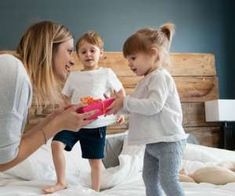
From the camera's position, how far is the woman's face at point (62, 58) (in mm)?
1628

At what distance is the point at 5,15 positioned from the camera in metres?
3.42

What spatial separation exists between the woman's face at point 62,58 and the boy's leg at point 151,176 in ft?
1.75

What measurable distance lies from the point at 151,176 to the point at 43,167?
86 centimetres

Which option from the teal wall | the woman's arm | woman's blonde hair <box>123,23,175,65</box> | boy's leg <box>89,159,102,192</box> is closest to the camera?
the woman's arm

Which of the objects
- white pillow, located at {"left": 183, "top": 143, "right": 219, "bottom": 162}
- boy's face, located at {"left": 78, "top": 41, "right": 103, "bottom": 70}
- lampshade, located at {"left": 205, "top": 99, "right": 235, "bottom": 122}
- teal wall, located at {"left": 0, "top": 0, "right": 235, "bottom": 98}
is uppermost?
teal wall, located at {"left": 0, "top": 0, "right": 235, "bottom": 98}

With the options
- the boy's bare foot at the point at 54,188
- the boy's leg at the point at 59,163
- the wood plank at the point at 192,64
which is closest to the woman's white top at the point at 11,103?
the boy's bare foot at the point at 54,188

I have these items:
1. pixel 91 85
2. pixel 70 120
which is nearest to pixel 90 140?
pixel 91 85

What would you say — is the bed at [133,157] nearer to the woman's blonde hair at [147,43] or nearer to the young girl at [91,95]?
the young girl at [91,95]

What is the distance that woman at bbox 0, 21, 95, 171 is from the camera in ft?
4.21

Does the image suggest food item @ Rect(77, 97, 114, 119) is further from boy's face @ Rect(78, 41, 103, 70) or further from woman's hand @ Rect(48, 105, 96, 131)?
boy's face @ Rect(78, 41, 103, 70)

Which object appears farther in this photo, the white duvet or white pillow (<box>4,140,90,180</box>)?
white pillow (<box>4,140,90,180</box>)

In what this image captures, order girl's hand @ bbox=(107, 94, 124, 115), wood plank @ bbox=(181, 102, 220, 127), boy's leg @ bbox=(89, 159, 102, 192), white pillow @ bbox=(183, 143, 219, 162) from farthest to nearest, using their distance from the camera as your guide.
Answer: wood plank @ bbox=(181, 102, 220, 127) < white pillow @ bbox=(183, 143, 219, 162) < boy's leg @ bbox=(89, 159, 102, 192) < girl's hand @ bbox=(107, 94, 124, 115)

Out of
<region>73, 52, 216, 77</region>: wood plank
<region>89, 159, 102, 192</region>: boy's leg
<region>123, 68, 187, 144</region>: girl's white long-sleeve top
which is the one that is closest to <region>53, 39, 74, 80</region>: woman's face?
<region>123, 68, 187, 144</region>: girl's white long-sleeve top

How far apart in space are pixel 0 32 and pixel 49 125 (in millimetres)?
2182
